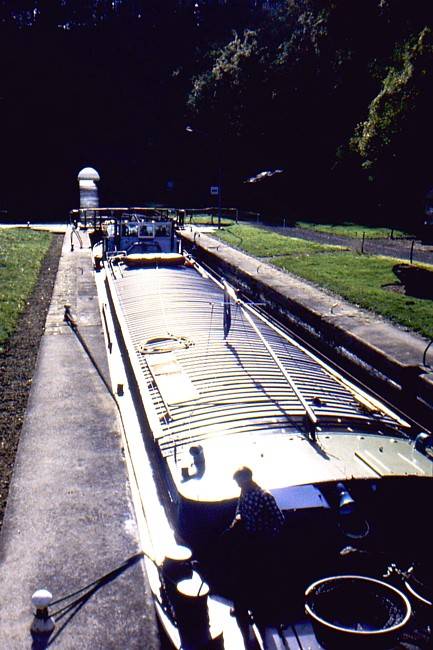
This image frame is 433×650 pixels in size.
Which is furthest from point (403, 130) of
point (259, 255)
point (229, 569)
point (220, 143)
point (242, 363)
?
point (220, 143)

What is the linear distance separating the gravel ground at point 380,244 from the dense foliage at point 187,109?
25.5ft

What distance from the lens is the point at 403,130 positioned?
30719 mm

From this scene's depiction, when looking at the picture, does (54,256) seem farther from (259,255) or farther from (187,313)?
(187,313)

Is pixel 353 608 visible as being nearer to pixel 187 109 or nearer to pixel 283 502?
pixel 283 502

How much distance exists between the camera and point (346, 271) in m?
29.9

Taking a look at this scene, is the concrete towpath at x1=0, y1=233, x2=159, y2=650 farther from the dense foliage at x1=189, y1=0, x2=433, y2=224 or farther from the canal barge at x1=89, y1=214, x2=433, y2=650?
the dense foliage at x1=189, y1=0, x2=433, y2=224

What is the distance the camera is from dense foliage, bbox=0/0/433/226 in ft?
195

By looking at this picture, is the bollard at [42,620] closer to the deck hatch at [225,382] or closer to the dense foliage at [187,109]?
the deck hatch at [225,382]

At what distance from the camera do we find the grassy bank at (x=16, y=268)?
23859 millimetres

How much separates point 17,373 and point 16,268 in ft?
54.8

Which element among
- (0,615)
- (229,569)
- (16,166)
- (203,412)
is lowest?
(0,615)

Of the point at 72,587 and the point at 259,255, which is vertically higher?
the point at 259,255

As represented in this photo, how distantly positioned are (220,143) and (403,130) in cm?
3959

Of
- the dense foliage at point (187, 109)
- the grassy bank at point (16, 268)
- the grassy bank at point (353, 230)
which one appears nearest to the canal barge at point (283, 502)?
the grassy bank at point (16, 268)
